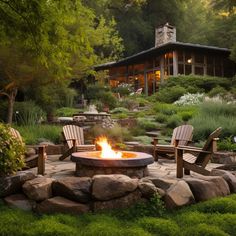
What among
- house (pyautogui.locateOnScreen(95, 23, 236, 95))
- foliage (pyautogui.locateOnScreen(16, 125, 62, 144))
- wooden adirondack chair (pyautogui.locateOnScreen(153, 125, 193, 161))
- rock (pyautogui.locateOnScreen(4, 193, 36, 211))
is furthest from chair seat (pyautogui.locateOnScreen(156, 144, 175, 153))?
house (pyautogui.locateOnScreen(95, 23, 236, 95))

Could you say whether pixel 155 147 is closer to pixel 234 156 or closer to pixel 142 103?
pixel 234 156

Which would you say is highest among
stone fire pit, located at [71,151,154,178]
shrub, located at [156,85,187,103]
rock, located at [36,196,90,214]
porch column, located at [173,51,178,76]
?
porch column, located at [173,51,178,76]

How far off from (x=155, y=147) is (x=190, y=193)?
9.64ft

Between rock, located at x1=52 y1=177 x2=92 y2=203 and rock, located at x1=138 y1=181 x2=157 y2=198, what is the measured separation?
732mm

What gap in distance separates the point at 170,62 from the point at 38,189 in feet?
70.2

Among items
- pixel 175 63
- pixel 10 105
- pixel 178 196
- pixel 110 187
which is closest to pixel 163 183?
pixel 178 196

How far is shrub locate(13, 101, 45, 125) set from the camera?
10797 millimetres

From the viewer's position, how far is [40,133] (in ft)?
31.3

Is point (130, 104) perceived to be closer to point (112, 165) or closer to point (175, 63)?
point (175, 63)

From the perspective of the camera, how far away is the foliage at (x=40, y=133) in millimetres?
9064

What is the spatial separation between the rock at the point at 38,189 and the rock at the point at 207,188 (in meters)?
2.04

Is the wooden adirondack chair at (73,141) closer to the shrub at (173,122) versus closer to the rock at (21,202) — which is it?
the rock at (21,202)

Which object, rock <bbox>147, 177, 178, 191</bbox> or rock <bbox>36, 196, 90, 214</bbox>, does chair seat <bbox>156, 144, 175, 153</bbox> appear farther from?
rock <bbox>36, 196, 90, 214</bbox>

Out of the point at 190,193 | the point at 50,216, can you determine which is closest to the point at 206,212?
the point at 190,193
